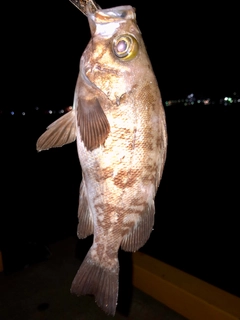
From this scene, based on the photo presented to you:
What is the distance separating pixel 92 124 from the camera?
1499 millimetres

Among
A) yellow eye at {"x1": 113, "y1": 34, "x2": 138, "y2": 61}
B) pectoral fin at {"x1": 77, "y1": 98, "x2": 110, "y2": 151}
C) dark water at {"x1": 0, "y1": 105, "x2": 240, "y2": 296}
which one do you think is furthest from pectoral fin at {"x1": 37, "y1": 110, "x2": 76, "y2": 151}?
dark water at {"x1": 0, "y1": 105, "x2": 240, "y2": 296}

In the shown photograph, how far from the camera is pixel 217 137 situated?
26250mm

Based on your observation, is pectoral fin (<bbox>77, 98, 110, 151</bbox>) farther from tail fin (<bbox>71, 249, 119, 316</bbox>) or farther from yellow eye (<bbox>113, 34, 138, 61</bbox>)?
tail fin (<bbox>71, 249, 119, 316</bbox>)

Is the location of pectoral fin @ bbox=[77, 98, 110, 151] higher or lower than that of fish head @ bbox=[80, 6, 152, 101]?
lower

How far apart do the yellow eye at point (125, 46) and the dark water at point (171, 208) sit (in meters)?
4.85

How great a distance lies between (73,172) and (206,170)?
25.9 ft

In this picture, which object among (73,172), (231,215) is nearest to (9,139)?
(73,172)

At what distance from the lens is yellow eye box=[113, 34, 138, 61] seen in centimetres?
163

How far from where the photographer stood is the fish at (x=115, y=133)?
1.58 meters

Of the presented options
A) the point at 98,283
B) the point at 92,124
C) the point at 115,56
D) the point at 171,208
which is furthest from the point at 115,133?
the point at 171,208

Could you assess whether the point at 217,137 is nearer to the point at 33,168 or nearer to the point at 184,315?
the point at 33,168

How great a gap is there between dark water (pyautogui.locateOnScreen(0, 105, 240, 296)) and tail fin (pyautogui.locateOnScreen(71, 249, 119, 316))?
415 centimetres

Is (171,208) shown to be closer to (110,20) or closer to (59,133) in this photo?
(59,133)

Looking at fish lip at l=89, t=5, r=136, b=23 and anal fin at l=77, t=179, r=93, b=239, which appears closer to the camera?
fish lip at l=89, t=5, r=136, b=23
